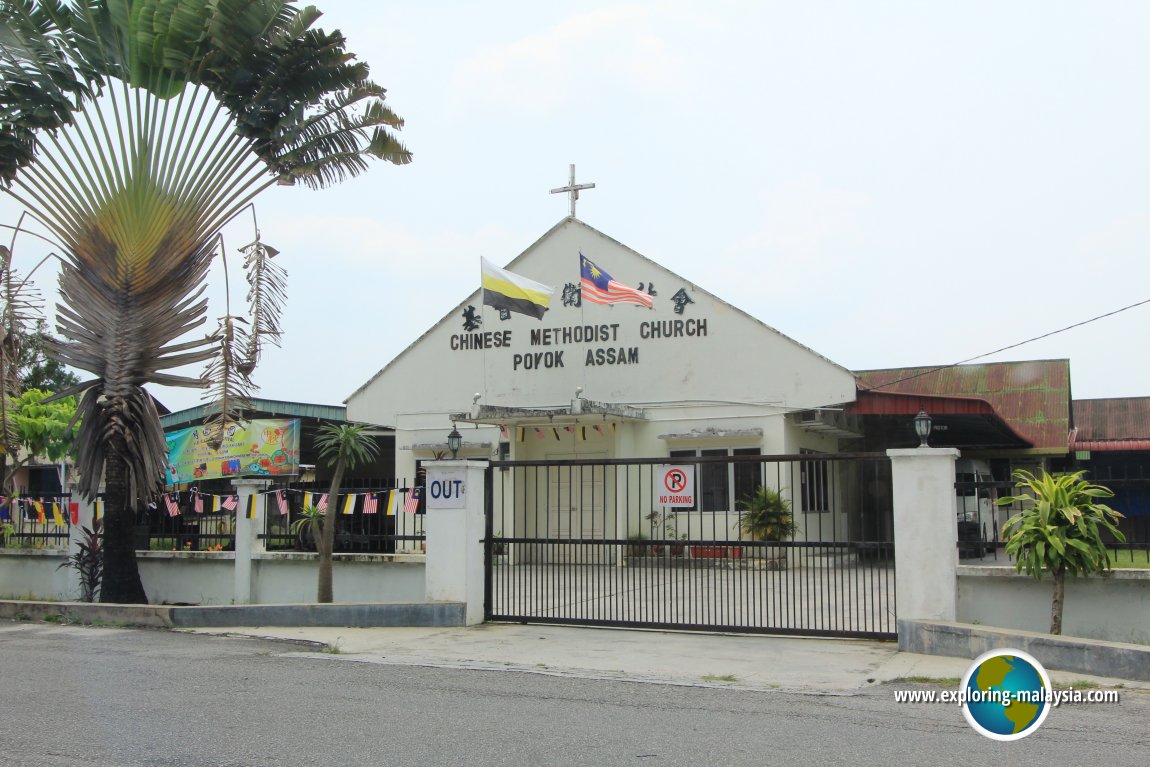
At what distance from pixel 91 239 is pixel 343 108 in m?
4.13

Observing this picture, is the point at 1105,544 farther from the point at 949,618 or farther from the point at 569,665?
the point at 569,665

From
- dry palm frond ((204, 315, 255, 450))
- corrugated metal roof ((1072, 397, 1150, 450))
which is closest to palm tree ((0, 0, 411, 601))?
dry palm frond ((204, 315, 255, 450))

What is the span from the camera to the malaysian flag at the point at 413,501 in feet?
46.7

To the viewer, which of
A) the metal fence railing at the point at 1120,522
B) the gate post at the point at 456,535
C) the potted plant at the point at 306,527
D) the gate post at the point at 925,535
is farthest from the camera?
the potted plant at the point at 306,527

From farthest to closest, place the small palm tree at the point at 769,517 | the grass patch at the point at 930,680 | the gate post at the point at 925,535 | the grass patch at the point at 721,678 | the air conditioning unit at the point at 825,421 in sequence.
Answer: the air conditioning unit at the point at 825,421, the small palm tree at the point at 769,517, the gate post at the point at 925,535, the grass patch at the point at 721,678, the grass patch at the point at 930,680

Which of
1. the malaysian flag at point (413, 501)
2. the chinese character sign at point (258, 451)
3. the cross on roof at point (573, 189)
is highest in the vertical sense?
the cross on roof at point (573, 189)

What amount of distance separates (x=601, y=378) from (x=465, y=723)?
55.6 ft

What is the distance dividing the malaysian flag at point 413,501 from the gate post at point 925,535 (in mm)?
6480

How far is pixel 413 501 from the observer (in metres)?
14.3

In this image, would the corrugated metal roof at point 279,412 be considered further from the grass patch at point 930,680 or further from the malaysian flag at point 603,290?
the grass patch at point 930,680

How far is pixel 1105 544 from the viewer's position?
33.8 ft

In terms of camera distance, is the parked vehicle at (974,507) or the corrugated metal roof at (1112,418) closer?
the parked vehicle at (974,507)

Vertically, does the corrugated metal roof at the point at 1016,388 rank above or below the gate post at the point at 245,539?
above

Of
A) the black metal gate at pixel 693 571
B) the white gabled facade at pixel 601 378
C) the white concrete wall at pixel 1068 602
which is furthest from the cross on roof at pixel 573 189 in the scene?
the white concrete wall at pixel 1068 602
